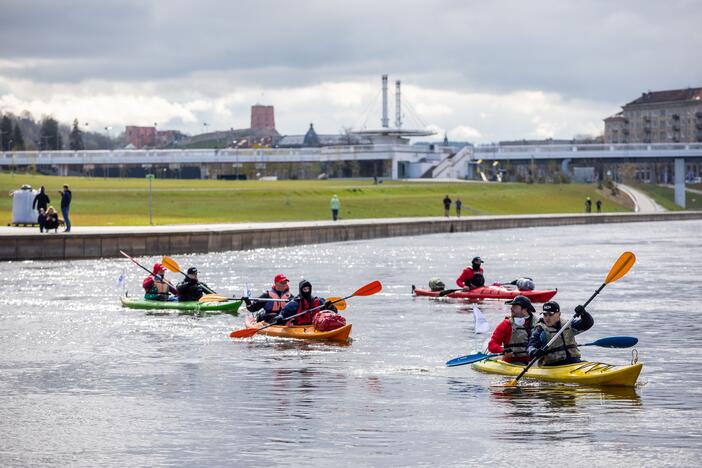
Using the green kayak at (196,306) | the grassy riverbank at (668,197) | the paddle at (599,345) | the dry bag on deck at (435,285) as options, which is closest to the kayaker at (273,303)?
the green kayak at (196,306)

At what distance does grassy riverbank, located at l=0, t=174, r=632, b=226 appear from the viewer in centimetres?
9012

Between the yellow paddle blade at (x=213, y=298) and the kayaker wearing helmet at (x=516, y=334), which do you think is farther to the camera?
the yellow paddle blade at (x=213, y=298)

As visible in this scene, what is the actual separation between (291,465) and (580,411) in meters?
6.27

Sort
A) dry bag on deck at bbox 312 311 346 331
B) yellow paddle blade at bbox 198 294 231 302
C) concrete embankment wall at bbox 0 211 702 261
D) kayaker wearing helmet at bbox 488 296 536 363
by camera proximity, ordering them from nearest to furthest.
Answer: kayaker wearing helmet at bbox 488 296 536 363
dry bag on deck at bbox 312 311 346 331
yellow paddle blade at bbox 198 294 231 302
concrete embankment wall at bbox 0 211 702 261

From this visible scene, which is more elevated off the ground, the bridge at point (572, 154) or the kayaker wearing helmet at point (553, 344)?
the bridge at point (572, 154)

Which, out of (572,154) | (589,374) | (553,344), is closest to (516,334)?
(553,344)

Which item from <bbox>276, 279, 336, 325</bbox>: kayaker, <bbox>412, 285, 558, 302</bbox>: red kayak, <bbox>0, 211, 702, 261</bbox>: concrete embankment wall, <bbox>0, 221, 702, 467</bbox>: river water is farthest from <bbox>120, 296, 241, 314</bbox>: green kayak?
<bbox>0, 211, 702, 261</bbox>: concrete embankment wall

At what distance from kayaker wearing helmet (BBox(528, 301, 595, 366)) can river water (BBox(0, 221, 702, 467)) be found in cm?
62

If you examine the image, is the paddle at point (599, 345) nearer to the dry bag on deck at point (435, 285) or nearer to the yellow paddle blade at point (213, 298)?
the yellow paddle blade at point (213, 298)

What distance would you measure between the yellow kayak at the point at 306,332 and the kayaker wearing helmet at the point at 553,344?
24.0 feet

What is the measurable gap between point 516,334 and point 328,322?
6.86 metres

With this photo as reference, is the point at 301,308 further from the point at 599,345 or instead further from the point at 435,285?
the point at 435,285

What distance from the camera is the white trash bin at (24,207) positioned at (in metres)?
68.6

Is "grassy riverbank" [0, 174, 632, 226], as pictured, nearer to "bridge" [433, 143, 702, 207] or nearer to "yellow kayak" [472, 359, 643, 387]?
"bridge" [433, 143, 702, 207]
